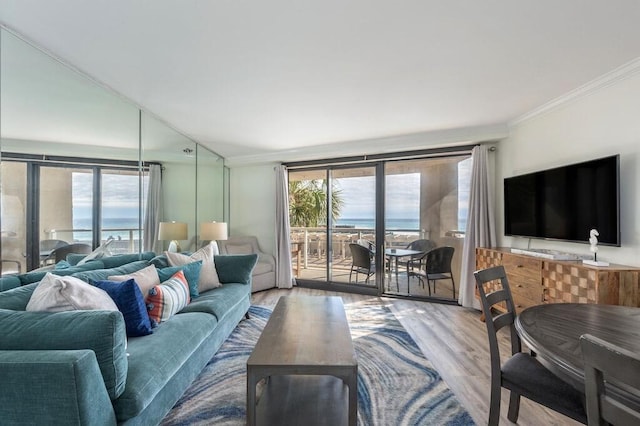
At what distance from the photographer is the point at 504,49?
76.1 inches

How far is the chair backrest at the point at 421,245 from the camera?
4.17 meters

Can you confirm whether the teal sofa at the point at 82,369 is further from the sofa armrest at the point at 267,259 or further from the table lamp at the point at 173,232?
the sofa armrest at the point at 267,259

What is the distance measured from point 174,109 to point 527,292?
419cm

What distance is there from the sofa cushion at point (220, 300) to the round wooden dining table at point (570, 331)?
2.19 meters

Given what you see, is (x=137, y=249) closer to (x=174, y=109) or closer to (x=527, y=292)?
(x=174, y=109)

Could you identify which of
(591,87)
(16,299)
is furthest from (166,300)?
(591,87)

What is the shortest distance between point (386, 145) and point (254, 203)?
277 cm

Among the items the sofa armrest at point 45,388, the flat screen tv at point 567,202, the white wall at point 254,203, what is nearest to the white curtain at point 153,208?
the white wall at point 254,203

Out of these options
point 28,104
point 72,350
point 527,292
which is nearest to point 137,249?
point 28,104

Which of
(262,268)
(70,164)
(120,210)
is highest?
(70,164)

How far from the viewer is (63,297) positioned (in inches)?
57.4

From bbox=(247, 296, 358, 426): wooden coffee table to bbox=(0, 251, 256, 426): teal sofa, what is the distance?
53 centimetres

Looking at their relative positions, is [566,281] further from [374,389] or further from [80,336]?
[80,336]

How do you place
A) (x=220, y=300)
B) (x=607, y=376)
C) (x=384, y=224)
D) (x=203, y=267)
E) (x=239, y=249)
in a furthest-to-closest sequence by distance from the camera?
(x=239, y=249), (x=384, y=224), (x=203, y=267), (x=220, y=300), (x=607, y=376)
